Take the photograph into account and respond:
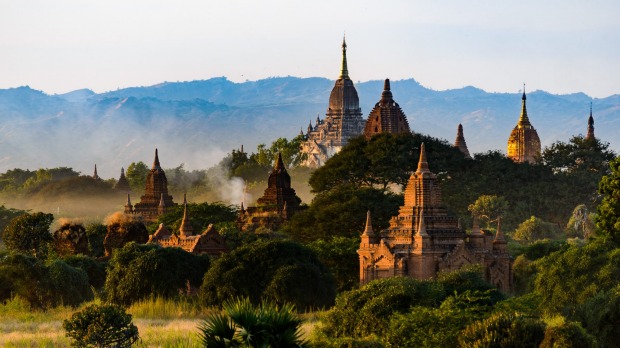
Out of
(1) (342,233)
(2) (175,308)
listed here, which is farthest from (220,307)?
(1) (342,233)

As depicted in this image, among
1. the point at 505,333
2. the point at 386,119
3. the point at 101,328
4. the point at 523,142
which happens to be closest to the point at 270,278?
the point at 101,328

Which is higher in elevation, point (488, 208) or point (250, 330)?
point (488, 208)

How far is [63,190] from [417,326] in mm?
119441

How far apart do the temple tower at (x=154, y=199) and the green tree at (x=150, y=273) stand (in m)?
44.0

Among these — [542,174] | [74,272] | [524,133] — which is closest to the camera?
[74,272]

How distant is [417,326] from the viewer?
34.8 m

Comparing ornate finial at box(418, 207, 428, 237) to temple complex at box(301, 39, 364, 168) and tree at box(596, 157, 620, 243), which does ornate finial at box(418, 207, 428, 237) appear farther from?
temple complex at box(301, 39, 364, 168)

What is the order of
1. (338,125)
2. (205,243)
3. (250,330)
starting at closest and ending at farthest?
(250,330), (205,243), (338,125)

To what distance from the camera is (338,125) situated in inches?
6777

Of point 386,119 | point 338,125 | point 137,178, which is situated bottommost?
point 137,178

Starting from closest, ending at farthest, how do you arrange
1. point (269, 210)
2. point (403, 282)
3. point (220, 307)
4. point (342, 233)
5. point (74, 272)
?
point (403, 282) < point (220, 307) < point (74, 272) < point (342, 233) < point (269, 210)

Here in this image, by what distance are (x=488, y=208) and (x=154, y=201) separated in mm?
24643

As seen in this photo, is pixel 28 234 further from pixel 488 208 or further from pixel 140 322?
pixel 488 208

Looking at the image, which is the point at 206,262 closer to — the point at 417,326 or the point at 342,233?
the point at 342,233
